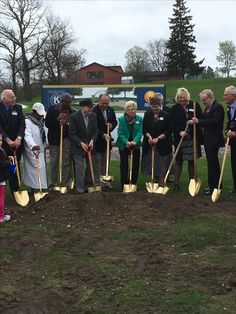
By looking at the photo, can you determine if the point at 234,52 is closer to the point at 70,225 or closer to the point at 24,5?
the point at 24,5

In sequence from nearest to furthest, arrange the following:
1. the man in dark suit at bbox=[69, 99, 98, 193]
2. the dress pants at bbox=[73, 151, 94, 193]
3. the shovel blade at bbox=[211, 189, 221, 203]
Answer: the shovel blade at bbox=[211, 189, 221, 203]
the man in dark suit at bbox=[69, 99, 98, 193]
the dress pants at bbox=[73, 151, 94, 193]

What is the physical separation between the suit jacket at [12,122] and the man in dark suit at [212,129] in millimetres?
3281

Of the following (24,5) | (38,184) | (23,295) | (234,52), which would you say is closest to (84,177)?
(38,184)

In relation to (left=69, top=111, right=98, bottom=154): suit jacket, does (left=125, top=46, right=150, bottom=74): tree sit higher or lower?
higher

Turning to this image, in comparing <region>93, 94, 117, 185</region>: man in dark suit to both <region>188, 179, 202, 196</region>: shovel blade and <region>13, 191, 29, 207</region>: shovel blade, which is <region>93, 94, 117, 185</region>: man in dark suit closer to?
<region>13, 191, 29, 207</region>: shovel blade

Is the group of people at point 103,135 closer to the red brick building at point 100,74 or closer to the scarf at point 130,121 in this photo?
the scarf at point 130,121

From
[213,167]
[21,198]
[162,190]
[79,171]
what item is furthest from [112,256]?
[213,167]

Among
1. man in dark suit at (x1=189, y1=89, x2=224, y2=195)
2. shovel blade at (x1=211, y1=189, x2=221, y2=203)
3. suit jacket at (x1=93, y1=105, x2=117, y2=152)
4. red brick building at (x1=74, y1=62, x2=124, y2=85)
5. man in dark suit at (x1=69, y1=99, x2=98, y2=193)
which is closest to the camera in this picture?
shovel blade at (x1=211, y1=189, x2=221, y2=203)

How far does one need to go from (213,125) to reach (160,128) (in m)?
1.09

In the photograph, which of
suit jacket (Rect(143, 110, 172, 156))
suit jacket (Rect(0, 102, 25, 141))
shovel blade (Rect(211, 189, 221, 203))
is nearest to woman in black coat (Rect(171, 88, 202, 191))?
suit jacket (Rect(143, 110, 172, 156))

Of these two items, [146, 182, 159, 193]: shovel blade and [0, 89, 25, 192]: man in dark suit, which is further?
[146, 182, 159, 193]: shovel blade

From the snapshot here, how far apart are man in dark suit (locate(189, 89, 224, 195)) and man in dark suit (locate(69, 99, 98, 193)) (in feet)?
6.53

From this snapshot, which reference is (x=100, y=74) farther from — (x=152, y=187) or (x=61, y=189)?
(x=61, y=189)

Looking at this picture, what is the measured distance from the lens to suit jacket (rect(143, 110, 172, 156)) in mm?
9820
